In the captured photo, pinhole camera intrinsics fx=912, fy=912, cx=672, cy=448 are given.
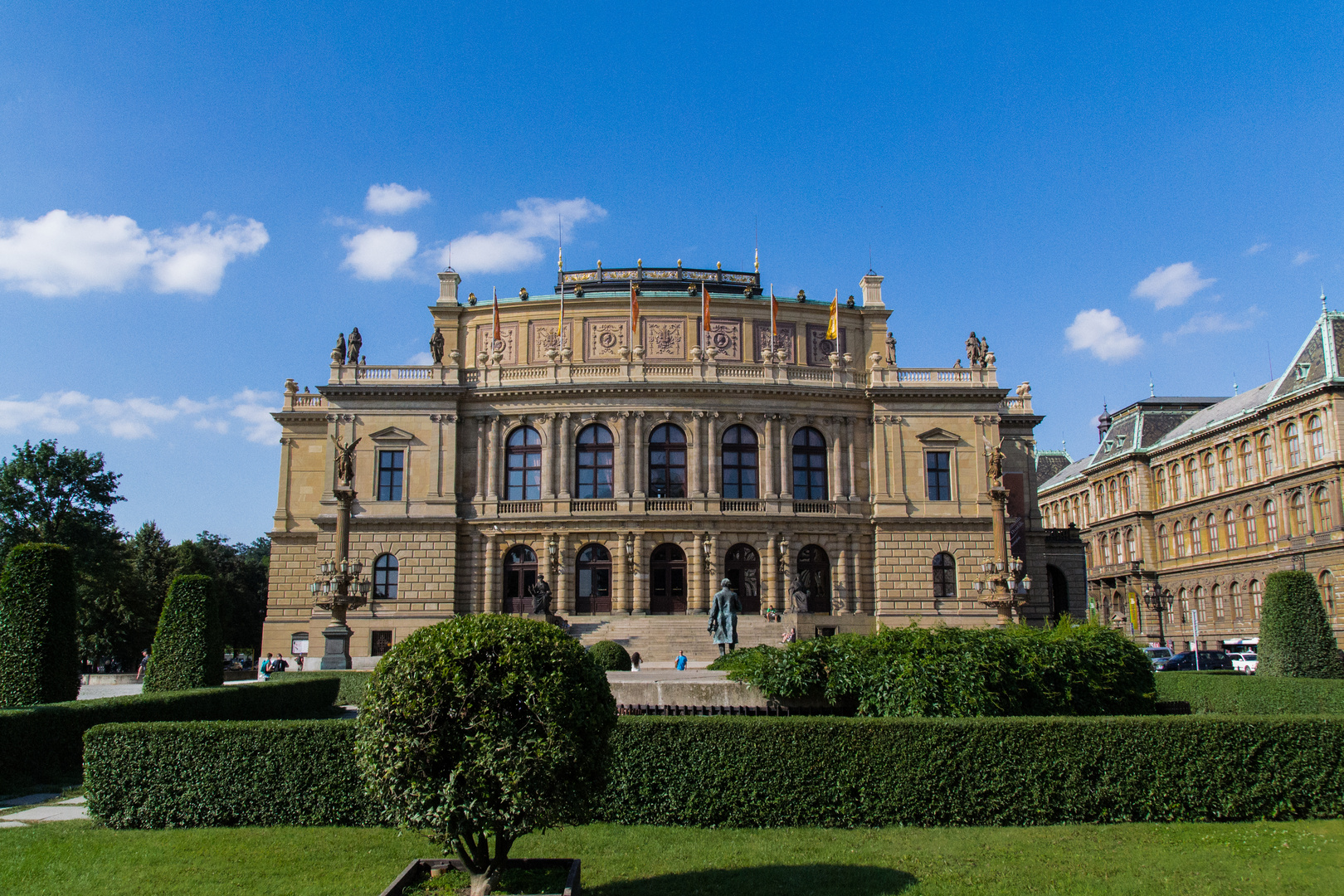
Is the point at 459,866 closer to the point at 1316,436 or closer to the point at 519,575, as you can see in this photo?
the point at 519,575

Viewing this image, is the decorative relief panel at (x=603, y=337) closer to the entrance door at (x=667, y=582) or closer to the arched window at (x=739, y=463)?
the arched window at (x=739, y=463)

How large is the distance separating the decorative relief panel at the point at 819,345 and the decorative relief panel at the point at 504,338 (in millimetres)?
16899

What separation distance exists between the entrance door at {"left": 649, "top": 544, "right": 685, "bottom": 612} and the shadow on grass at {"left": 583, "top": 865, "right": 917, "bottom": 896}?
35.4 metres

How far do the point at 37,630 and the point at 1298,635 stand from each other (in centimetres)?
3108

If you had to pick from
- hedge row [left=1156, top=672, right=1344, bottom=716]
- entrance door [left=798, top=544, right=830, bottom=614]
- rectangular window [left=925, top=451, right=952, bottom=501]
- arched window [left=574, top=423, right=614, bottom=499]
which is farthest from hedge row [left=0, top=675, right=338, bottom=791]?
rectangular window [left=925, top=451, right=952, bottom=501]

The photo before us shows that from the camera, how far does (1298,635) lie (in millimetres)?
24453

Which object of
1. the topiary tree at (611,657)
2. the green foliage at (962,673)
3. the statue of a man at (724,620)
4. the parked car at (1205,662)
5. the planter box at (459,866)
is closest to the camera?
the planter box at (459,866)

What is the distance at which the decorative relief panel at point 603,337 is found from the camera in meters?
51.3

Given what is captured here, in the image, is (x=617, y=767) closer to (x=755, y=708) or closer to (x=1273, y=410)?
(x=755, y=708)

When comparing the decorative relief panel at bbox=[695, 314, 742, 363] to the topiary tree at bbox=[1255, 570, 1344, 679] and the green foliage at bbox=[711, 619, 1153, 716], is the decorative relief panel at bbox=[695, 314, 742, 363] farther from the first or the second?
the green foliage at bbox=[711, 619, 1153, 716]

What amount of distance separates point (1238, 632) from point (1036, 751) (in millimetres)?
57863

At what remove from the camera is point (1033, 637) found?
1611cm

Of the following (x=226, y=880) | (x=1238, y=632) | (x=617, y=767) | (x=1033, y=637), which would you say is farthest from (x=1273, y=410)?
(x=226, y=880)

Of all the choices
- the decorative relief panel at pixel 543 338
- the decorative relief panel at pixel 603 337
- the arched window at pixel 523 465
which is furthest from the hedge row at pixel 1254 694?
the decorative relief panel at pixel 543 338
